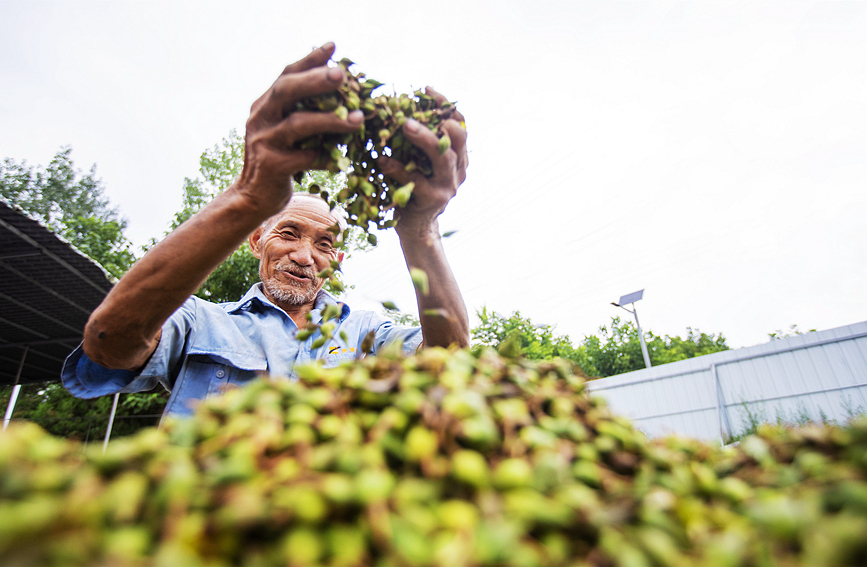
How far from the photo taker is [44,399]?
17.4 m

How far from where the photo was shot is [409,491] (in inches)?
27.8

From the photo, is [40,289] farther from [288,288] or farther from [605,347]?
[605,347]

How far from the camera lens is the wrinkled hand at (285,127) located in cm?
172

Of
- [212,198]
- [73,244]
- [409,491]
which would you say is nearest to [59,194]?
[73,244]

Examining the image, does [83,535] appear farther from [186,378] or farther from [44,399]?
[44,399]

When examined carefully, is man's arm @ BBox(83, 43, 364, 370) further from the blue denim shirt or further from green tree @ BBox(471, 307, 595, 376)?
green tree @ BBox(471, 307, 595, 376)

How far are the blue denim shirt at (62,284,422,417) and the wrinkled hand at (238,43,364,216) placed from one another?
721 mm

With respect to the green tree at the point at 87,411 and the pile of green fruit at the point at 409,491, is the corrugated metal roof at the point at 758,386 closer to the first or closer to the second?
the pile of green fruit at the point at 409,491

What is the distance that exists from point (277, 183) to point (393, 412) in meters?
1.48

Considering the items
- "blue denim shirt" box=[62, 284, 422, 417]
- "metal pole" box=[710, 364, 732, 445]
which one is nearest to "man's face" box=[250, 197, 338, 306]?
"blue denim shirt" box=[62, 284, 422, 417]

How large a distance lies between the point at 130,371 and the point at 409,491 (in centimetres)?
261

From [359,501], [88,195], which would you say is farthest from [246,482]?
[88,195]

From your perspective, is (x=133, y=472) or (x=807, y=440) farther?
(x=807, y=440)

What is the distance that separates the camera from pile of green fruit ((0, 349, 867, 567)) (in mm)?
619
